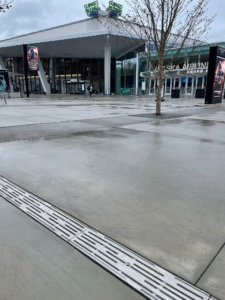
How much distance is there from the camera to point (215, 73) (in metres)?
19.5

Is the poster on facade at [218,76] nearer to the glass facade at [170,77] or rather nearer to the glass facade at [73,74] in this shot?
the glass facade at [170,77]

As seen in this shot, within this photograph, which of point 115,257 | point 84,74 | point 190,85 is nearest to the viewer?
point 115,257

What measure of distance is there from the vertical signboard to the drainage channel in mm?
20163

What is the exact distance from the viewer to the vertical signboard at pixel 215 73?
19.1 metres

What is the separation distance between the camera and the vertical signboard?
19141 millimetres

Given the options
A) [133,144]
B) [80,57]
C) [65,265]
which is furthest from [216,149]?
[80,57]

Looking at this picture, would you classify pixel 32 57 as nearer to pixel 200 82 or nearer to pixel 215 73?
pixel 215 73

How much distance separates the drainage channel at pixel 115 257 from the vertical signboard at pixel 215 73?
20.2 m

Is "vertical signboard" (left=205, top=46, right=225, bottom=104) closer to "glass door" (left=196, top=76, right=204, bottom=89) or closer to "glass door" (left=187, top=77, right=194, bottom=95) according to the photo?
"glass door" (left=196, top=76, right=204, bottom=89)

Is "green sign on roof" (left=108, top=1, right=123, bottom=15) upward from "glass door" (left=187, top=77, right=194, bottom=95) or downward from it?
upward

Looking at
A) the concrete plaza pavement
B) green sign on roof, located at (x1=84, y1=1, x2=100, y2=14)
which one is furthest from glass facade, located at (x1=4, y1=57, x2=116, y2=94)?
the concrete plaza pavement

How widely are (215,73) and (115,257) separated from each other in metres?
20.7

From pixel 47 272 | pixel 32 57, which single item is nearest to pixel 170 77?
pixel 32 57

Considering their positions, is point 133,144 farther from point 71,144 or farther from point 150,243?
point 150,243
